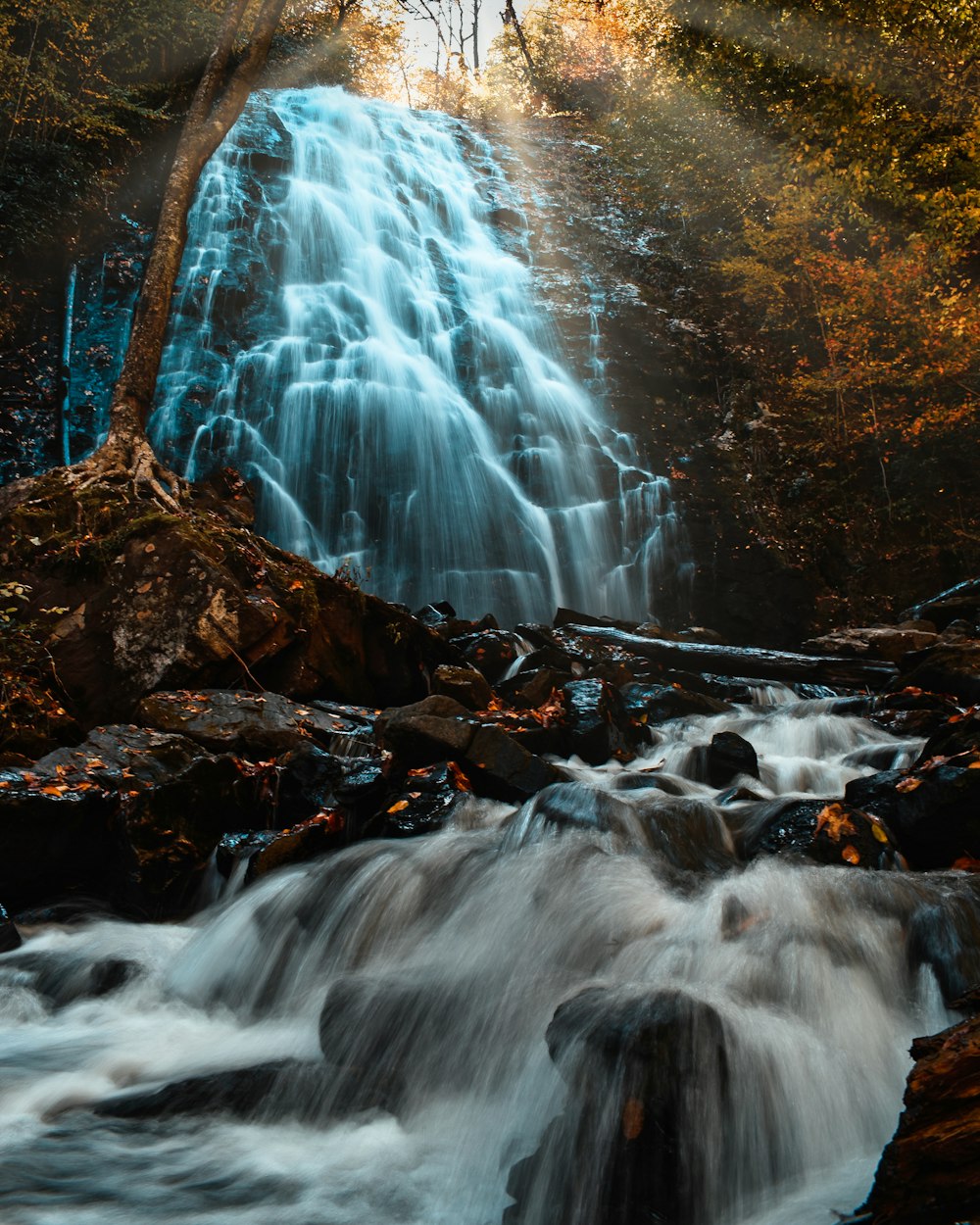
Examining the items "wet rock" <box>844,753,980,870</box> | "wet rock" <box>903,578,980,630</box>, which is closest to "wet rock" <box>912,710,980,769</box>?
"wet rock" <box>844,753,980,870</box>

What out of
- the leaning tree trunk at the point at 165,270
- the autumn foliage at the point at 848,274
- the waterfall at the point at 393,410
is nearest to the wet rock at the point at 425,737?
the leaning tree trunk at the point at 165,270

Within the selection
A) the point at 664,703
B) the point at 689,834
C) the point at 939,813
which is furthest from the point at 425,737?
the point at 664,703

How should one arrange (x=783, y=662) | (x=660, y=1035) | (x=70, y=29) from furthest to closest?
(x=70, y=29)
(x=783, y=662)
(x=660, y=1035)

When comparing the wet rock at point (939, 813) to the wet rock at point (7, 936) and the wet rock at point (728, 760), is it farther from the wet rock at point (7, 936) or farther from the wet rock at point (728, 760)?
the wet rock at point (7, 936)

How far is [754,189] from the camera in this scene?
20.2 m

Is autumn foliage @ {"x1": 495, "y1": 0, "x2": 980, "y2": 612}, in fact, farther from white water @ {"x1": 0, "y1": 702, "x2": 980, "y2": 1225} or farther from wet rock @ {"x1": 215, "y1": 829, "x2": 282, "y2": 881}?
wet rock @ {"x1": 215, "y1": 829, "x2": 282, "y2": 881}

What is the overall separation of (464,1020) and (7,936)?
2692mm

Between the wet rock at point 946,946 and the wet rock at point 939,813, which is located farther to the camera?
the wet rock at point 939,813

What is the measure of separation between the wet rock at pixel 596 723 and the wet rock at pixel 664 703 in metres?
0.49

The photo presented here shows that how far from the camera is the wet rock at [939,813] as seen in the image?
4215mm

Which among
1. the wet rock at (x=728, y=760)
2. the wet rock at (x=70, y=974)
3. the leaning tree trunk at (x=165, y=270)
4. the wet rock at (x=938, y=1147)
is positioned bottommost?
the wet rock at (x=70, y=974)

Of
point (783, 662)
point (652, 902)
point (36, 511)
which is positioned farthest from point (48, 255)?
point (652, 902)

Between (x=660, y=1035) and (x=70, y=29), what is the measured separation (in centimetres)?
2125

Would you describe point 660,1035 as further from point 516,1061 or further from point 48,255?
point 48,255
